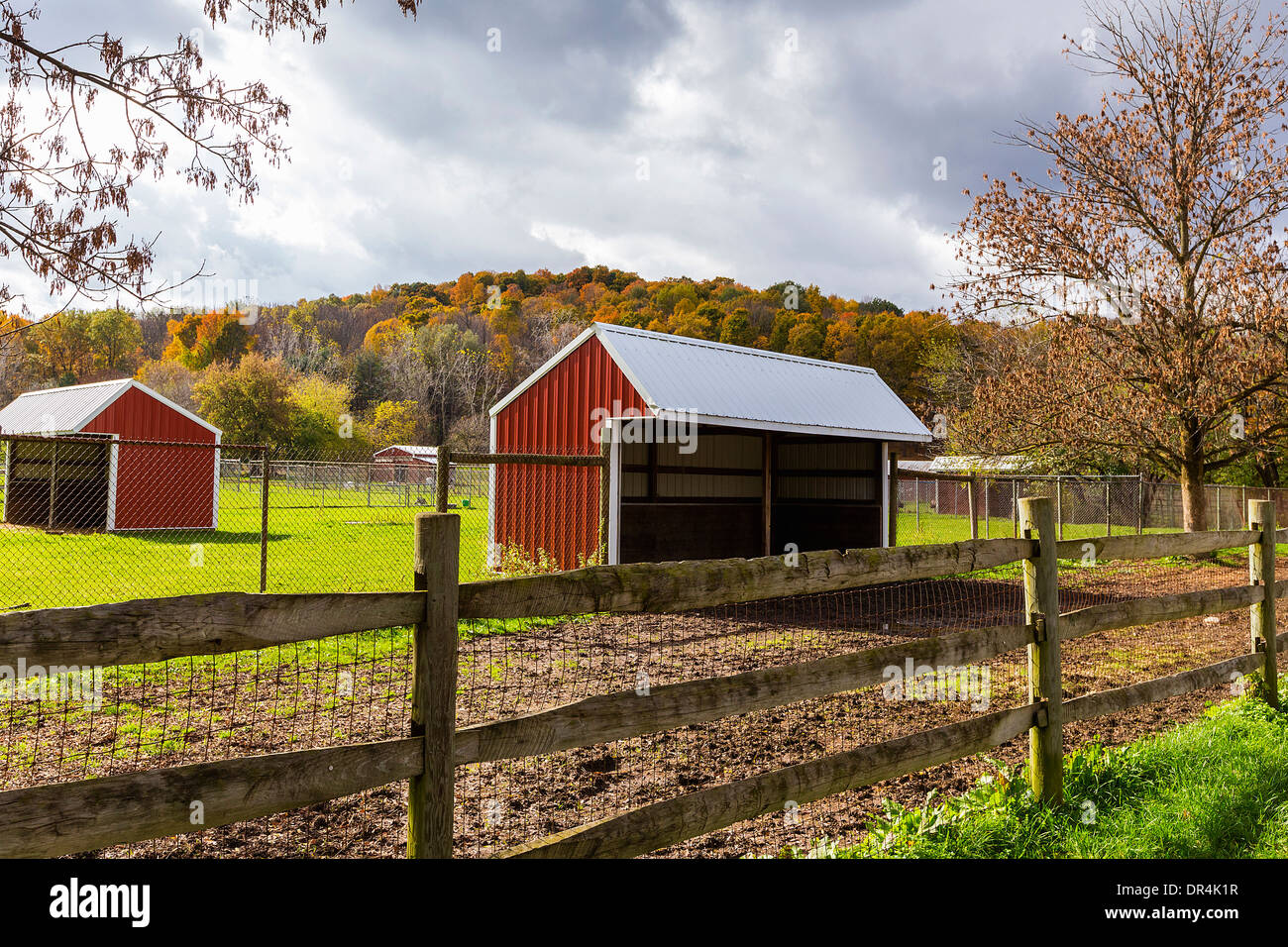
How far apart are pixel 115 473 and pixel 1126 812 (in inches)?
797

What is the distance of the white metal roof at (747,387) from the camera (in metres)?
11.8

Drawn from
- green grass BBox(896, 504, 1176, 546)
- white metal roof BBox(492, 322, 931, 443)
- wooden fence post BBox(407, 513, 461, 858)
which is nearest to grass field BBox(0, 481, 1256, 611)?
green grass BBox(896, 504, 1176, 546)

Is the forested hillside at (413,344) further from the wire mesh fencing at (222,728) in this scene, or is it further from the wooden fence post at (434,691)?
the wooden fence post at (434,691)

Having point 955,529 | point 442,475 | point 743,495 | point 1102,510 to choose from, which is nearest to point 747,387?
point 743,495

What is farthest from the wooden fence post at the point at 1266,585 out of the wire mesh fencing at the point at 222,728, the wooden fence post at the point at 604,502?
the wooden fence post at the point at 604,502

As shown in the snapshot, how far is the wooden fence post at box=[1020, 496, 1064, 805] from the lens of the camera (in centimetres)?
402

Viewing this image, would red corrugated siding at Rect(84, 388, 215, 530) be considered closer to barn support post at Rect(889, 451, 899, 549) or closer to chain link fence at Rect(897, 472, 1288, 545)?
barn support post at Rect(889, 451, 899, 549)

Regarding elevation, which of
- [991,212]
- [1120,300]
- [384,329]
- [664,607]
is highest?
[384,329]

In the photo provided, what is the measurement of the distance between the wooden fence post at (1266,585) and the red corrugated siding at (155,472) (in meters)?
19.1

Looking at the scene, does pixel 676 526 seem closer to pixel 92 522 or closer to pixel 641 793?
pixel 641 793

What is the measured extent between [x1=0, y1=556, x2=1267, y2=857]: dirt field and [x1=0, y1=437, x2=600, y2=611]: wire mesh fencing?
237 cm

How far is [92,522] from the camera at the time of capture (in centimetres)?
1931
